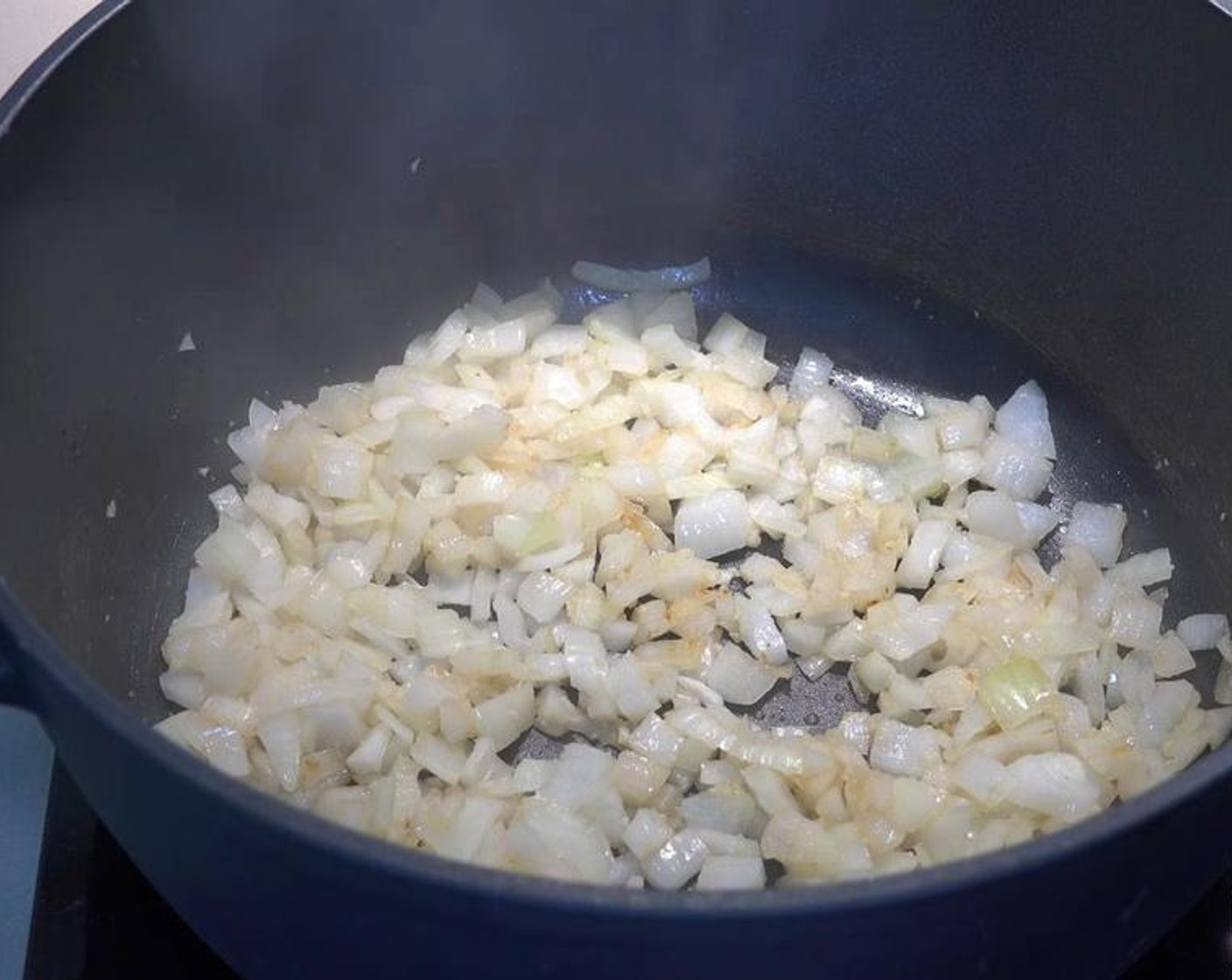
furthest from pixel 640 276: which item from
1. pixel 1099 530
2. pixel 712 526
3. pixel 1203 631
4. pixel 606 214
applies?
pixel 1203 631

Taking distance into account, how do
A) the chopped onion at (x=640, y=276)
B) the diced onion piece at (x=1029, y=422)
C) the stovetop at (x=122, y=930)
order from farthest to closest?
the chopped onion at (x=640, y=276)
the diced onion piece at (x=1029, y=422)
the stovetop at (x=122, y=930)

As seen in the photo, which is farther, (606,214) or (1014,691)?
(606,214)

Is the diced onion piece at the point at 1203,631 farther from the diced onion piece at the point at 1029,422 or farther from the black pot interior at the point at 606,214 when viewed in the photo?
the diced onion piece at the point at 1029,422

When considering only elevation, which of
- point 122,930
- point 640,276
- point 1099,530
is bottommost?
point 122,930

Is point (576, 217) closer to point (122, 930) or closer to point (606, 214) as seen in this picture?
point (606, 214)

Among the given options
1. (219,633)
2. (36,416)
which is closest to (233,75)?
(36,416)

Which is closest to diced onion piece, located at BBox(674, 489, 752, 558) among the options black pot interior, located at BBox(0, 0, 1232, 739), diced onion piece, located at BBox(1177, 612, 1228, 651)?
black pot interior, located at BBox(0, 0, 1232, 739)

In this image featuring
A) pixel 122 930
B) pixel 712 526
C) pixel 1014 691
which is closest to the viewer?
pixel 122 930

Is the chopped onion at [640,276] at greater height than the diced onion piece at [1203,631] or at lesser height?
greater

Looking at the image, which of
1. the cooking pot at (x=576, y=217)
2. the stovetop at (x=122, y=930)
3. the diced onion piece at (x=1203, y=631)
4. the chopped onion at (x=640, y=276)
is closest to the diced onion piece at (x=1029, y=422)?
the cooking pot at (x=576, y=217)
